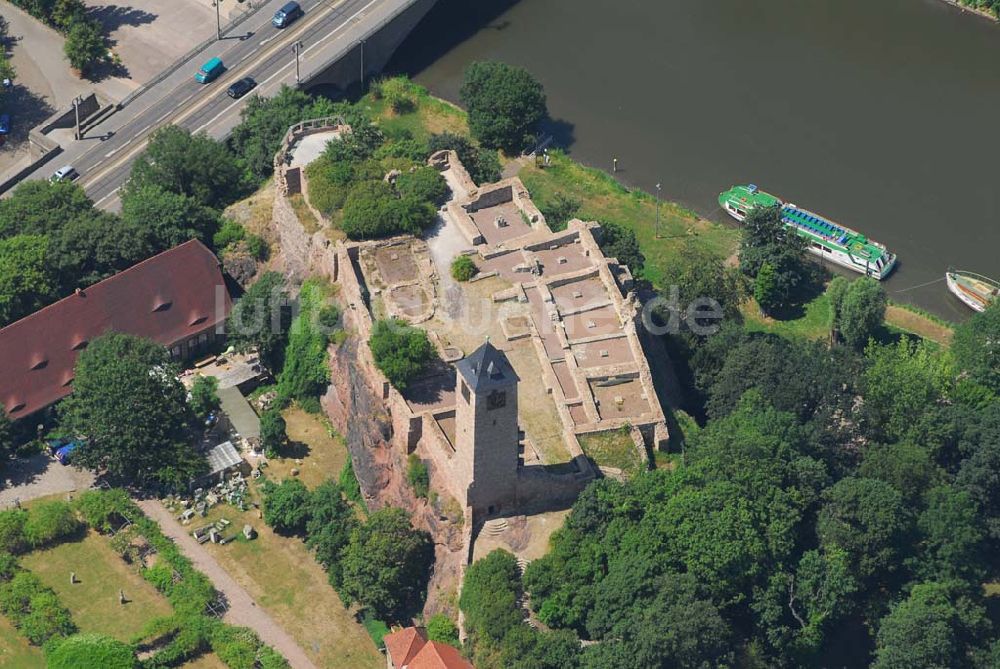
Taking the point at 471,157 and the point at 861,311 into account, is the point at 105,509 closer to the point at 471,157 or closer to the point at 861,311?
the point at 471,157

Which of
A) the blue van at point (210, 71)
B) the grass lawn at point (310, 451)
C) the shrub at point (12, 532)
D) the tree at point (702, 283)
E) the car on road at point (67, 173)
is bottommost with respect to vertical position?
the tree at point (702, 283)

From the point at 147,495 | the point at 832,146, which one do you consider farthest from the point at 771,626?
the point at 832,146

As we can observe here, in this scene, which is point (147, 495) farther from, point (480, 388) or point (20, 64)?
point (20, 64)

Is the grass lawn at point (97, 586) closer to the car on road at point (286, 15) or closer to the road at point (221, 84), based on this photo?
the road at point (221, 84)

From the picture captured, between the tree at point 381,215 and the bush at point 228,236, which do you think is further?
the bush at point 228,236

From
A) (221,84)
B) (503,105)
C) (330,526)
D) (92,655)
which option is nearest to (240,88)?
(221,84)

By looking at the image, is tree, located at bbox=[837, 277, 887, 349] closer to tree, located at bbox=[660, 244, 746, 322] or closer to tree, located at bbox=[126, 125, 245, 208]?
tree, located at bbox=[660, 244, 746, 322]

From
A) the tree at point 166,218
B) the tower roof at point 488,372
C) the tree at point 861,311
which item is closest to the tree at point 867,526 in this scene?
the tree at point 861,311
